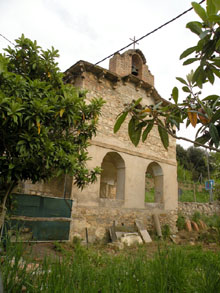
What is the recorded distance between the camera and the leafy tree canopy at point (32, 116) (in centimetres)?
386

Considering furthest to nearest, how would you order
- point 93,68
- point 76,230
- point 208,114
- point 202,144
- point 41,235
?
1. point 93,68
2. point 76,230
3. point 41,235
4. point 202,144
5. point 208,114

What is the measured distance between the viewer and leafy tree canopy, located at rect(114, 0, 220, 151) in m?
1.71

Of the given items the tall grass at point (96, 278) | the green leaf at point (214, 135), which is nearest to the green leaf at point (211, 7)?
the green leaf at point (214, 135)

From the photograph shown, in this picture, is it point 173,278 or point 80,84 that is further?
point 80,84

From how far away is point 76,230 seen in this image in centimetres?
671

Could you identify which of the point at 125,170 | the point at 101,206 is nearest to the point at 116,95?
the point at 125,170

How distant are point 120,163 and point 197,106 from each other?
21.7 ft

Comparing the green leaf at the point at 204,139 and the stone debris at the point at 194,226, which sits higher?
the green leaf at the point at 204,139

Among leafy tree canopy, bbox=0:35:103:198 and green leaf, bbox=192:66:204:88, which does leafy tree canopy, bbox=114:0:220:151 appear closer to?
green leaf, bbox=192:66:204:88

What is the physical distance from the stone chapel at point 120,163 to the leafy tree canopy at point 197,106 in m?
5.24

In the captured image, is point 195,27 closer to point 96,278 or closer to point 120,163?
point 96,278

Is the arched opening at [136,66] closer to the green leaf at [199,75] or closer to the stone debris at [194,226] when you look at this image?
the stone debris at [194,226]

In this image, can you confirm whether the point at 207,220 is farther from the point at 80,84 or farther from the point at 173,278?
the point at 173,278

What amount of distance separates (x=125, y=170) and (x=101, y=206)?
1.66 m
